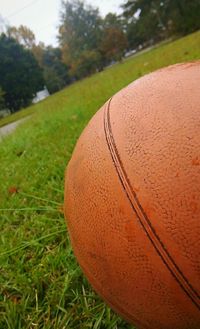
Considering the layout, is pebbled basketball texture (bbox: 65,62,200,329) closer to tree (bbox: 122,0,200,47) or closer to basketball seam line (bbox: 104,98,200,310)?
basketball seam line (bbox: 104,98,200,310)

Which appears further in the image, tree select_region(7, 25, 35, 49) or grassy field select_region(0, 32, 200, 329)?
tree select_region(7, 25, 35, 49)

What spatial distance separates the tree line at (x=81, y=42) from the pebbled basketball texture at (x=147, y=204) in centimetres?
3168

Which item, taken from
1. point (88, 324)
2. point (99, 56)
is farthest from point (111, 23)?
point (88, 324)

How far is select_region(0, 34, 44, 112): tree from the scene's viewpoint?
37781 mm

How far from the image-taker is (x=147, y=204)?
1178 mm

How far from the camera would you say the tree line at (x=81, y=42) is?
36.3 meters

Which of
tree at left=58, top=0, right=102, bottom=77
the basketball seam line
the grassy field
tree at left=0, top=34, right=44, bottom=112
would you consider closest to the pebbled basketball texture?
the basketball seam line

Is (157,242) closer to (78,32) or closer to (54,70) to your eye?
(78,32)

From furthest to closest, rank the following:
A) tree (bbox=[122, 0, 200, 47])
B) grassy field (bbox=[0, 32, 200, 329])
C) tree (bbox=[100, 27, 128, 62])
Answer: tree (bbox=[100, 27, 128, 62]) → tree (bbox=[122, 0, 200, 47]) → grassy field (bbox=[0, 32, 200, 329])

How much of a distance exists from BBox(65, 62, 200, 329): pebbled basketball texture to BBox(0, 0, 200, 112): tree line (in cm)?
3168

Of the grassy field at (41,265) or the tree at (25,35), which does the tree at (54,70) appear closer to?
the tree at (25,35)

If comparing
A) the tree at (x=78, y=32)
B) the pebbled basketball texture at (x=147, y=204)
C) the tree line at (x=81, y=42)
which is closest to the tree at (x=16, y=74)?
the tree line at (x=81, y=42)

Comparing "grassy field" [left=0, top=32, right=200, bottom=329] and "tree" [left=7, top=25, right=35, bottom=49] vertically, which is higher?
"tree" [left=7, top=25, right=35, bottom=49]

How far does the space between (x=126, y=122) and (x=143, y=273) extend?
0.50 metres
